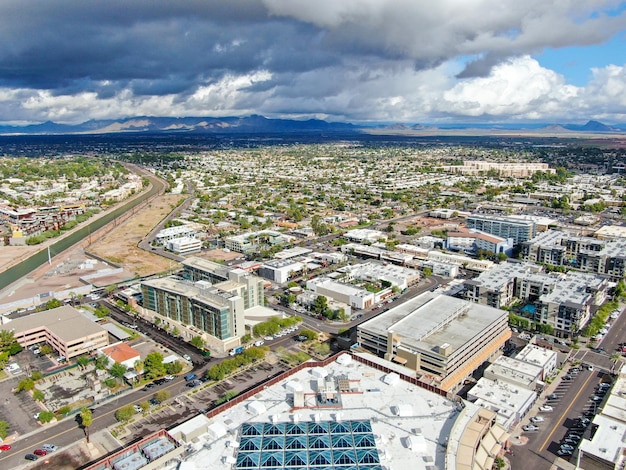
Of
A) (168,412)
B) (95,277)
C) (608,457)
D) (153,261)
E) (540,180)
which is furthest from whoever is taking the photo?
(540,180)

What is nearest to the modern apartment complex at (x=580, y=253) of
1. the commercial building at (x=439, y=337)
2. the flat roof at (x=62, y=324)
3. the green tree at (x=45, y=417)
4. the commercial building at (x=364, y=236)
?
the commercial building at (x=364, y=236)

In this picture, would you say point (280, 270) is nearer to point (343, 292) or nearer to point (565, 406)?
point (343, 292)

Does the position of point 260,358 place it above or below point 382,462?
below

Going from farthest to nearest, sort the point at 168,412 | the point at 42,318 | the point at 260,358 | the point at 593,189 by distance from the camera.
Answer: the point at 593,189 → the point at 42,318 → the point at 260,358 → the point at 168,412

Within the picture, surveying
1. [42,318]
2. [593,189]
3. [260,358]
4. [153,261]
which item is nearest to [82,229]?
[153,261]

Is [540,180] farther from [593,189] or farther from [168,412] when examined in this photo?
[168,412]

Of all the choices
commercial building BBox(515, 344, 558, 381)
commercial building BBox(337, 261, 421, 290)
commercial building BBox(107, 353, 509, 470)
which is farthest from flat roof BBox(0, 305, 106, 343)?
commercial building BBox(515, 344, 558, 381)

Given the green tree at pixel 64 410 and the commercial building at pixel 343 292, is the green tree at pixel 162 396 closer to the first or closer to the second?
the green tree at pixel 64 410
